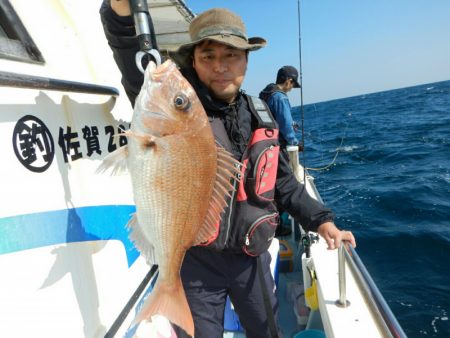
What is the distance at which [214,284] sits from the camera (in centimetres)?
219

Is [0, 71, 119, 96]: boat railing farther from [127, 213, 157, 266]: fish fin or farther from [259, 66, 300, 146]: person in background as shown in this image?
[259, 66, 300, 146]: person in background

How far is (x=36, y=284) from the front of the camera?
1.30 m

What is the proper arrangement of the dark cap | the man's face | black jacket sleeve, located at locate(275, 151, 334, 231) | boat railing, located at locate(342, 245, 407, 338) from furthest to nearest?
the dark cap, black jacket sleeve, located at locate(275, 151, 334, 231), the man's face, boat railing, located at locate(342, 245, 407, 338)

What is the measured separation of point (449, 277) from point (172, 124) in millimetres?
5523

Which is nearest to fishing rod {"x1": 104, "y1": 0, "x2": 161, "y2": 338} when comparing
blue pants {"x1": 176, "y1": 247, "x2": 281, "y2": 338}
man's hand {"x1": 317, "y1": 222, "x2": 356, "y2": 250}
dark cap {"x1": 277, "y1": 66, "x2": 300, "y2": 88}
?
blue pants {"x1": 176, "y1": 247, "x2": 281, "y2": 338}

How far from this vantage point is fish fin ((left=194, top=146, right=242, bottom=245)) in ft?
5.44

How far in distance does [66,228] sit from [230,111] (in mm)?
1264

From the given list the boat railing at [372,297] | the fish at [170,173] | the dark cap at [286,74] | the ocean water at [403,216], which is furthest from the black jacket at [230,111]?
the dark cap at [286,74]

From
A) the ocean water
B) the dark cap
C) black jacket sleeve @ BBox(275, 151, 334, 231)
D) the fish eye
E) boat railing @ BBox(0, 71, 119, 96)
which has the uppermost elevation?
the dark cap

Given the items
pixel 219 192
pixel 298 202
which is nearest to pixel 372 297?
pixel 298 202

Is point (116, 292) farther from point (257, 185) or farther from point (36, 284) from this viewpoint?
point (257, 185)

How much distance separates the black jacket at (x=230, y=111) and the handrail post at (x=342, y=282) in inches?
10.3

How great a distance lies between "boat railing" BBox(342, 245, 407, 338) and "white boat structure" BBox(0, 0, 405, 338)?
0.4 inches

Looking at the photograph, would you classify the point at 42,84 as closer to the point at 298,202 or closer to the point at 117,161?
the point at 117,161
